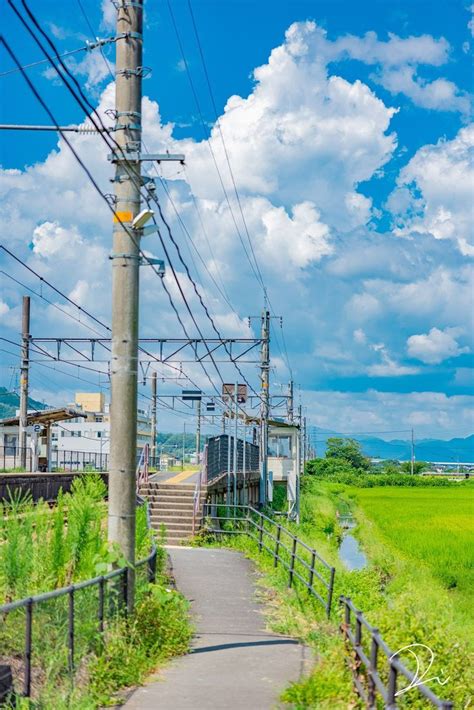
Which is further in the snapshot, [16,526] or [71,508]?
[71,508]

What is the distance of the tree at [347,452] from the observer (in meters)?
162

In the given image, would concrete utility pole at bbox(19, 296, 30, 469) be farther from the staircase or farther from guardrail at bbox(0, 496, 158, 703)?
guardrail at bbox(0, 496, 158, 703)

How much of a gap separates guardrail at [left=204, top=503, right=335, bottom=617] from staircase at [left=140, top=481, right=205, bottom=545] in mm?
597

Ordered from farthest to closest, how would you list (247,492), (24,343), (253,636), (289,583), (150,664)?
(247,492)
(24,343)
(289,583)
(253,636)
(150,664)

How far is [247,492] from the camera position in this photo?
4394 cm

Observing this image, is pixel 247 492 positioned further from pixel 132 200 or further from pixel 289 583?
pixel 132 200

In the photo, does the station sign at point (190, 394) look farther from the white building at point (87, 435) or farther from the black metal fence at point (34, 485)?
the white building at point (87, 435)

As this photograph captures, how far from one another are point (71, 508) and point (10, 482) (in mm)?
15307

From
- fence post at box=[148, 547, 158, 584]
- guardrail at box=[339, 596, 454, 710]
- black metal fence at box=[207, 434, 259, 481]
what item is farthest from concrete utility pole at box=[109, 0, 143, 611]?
black metal fence at box=[207, 434, 259, 481]

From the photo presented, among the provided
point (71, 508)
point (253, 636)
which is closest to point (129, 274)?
point (71, 508)

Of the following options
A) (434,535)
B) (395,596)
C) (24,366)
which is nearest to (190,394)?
(24,366)

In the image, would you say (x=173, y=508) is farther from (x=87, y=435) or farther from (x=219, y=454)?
(x=87, y=435)

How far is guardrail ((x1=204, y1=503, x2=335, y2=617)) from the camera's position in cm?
1717

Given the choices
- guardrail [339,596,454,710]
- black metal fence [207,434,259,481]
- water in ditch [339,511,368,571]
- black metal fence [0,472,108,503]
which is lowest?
water in ditch [339,511,368,571]
